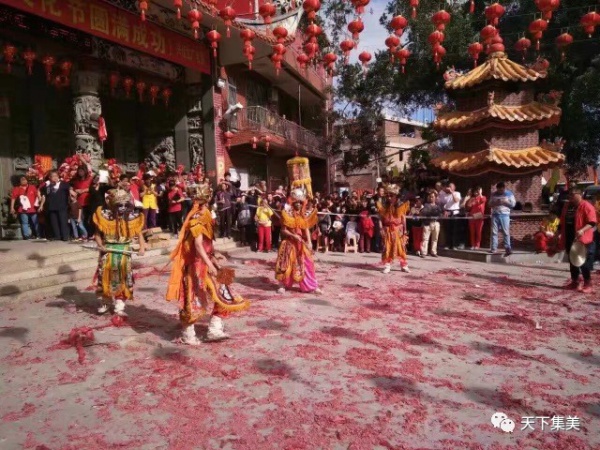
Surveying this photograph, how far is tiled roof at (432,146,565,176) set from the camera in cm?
1236

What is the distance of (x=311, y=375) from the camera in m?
4.27

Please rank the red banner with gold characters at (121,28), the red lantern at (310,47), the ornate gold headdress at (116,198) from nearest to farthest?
the ornate gold headdress at (116,198), the red lantern at (310,47), the red banner with gold characters at (121,28)

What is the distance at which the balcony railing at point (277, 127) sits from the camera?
16.8 metres

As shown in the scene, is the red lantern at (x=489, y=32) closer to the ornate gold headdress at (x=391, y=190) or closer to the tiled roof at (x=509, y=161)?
the ornate gold headdress at (x=391, y=190)

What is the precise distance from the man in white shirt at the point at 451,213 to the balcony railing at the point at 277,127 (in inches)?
288

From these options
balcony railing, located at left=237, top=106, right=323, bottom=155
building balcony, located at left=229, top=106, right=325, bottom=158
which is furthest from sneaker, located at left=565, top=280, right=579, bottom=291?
balcony railing, located at left=237, top=106, right=323, bottom=155

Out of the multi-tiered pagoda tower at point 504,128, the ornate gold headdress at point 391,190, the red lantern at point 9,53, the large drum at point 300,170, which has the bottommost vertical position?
the ornate gold headdress at point 391,190

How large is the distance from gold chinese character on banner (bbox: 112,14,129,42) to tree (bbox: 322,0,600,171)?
331 inches

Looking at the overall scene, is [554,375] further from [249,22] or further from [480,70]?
[249,22]

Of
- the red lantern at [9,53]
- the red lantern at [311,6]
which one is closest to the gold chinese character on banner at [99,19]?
the red lantern at [9,53]

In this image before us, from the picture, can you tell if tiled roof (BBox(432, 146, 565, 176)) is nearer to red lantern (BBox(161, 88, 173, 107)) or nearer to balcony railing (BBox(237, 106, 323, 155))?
balcony railing (BBox(237, 106, 323, 155))

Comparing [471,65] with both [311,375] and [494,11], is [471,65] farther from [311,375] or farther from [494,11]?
[311,375]

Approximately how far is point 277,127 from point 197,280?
1457 centimetres

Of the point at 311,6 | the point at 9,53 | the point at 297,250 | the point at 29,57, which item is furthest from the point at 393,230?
the point at 9,53
